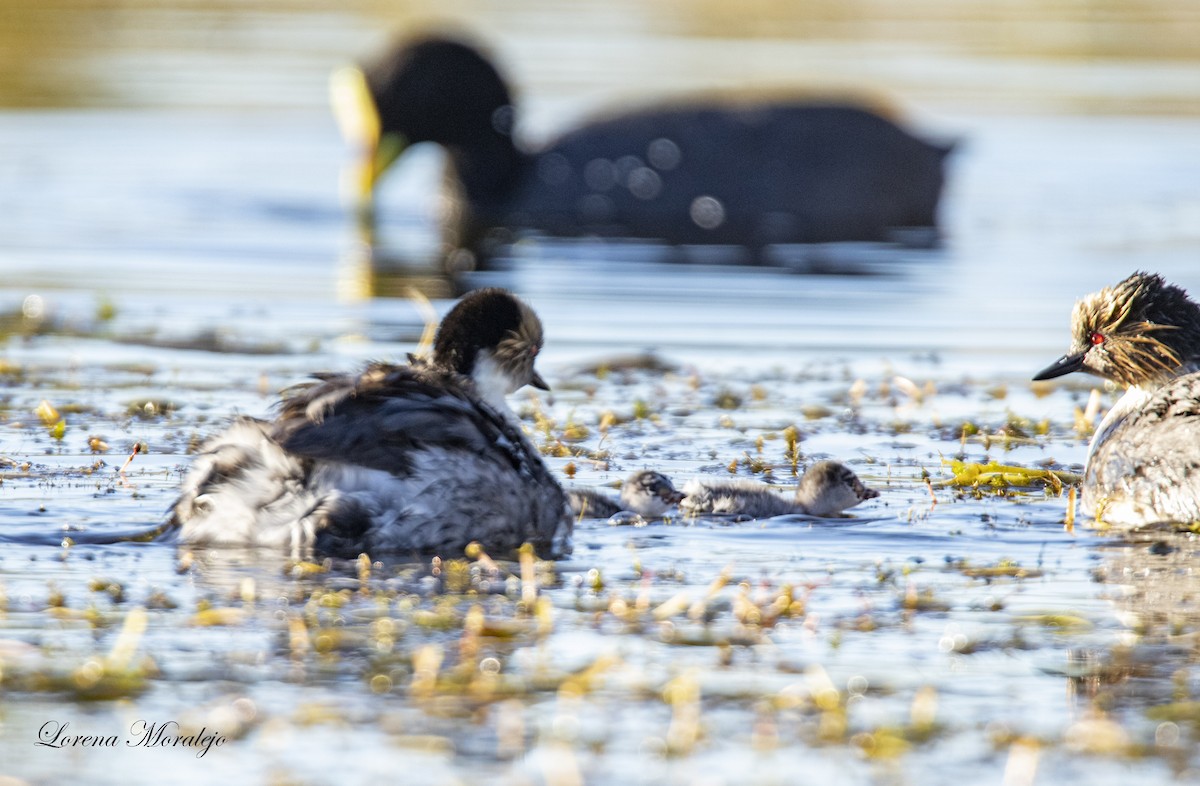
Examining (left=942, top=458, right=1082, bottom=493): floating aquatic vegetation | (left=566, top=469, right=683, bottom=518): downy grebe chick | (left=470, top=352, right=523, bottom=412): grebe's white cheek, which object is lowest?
(left=566, top=469, right=683, bottom=518): downy grebe chick

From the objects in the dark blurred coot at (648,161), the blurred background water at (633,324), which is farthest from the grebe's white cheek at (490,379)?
the dark blurred coot at (648,161)

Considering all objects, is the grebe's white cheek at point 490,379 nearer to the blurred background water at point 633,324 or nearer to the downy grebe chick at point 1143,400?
the blurred background water at point 633,324

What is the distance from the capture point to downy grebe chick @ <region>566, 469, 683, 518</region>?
835cm

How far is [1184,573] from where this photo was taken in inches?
295

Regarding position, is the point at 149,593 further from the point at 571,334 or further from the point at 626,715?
the point at 571,334

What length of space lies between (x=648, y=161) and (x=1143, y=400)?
10.2m

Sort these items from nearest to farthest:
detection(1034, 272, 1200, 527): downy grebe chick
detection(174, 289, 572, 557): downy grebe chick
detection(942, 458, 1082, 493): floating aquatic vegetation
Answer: detection(174, 289, 572, 557): downy grebe chick < detection(1034, 272, 1200, 527): downy grebe chick < detection(942, 458, 1082, 493): floating aquatic vegetation

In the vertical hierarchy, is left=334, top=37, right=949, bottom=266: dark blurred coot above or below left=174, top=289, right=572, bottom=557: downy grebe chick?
above

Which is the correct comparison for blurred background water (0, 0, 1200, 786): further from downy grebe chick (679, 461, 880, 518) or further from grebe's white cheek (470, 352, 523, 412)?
grebe's white cheek (470, 352, 523, 412)

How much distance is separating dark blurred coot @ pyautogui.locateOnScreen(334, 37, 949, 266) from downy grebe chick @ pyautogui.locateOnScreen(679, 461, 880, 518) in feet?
34.6

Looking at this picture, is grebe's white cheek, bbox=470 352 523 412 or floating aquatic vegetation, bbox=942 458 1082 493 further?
floating aquatic vegetation, bbox=942 458 1082 493

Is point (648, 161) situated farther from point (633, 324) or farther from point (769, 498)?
point (769, 498)

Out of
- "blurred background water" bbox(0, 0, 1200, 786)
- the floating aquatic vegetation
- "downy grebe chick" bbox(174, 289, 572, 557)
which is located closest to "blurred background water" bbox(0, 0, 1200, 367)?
"blurred background water" bbox(0, 0, 1200, 786)

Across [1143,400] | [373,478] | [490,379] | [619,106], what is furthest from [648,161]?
[373,478]
